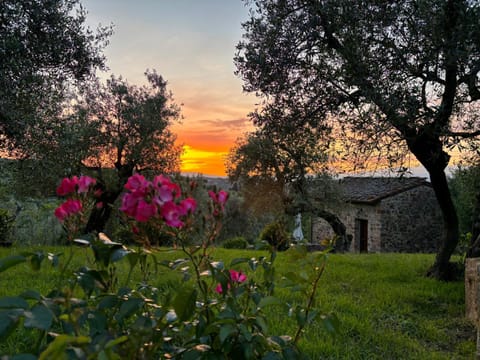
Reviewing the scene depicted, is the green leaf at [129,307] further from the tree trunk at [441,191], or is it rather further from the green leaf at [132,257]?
the tree trunk at [441,191]

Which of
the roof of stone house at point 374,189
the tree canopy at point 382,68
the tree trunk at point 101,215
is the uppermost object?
the tree canopy at point 382,68

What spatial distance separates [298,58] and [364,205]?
1681 centimetres

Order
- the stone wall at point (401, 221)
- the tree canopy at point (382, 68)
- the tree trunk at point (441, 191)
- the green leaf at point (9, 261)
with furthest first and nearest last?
the stone wall at point (401, 221) → the tree trunk at point (441, 191) → the tree canopy at point (382, 68) → the green leaf at point (9, 261)

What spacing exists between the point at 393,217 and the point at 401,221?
672mm

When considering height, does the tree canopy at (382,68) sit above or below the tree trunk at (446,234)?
above

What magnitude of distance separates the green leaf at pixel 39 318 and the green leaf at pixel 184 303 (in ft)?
1.46

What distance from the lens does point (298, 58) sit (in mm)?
8070

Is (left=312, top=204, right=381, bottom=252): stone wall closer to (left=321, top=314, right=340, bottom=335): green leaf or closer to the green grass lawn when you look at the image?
the green grass lawn

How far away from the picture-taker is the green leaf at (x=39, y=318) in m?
1.15

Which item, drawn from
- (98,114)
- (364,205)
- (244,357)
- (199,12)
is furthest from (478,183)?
(364,205)

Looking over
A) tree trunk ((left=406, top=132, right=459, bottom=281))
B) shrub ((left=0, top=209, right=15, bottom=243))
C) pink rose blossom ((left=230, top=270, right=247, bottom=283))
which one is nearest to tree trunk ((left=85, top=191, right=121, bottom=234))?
shrub ((left=0, top=209, right=15, bottom=243))

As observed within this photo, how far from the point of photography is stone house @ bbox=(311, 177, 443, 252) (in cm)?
2230

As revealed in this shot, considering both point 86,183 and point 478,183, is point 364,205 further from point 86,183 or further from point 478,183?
point 86,183

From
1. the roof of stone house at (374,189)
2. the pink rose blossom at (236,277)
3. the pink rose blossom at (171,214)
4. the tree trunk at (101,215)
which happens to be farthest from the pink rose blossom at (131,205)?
the roof of stone house at (374,189)
